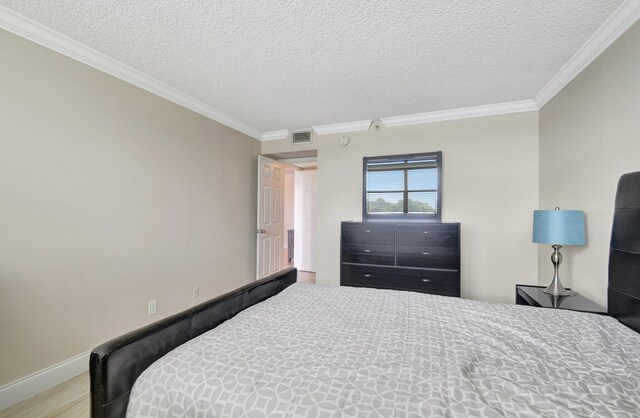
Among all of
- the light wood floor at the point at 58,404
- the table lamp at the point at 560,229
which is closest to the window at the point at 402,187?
the table lamp at the point at 560,229

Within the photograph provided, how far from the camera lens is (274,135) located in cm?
426

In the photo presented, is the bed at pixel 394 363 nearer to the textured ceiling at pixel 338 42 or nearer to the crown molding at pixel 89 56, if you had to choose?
the textured ceiling at pixel 338 42

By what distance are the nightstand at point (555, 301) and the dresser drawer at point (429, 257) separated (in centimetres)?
64

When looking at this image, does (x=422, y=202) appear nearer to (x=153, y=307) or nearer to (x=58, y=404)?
(x=153, y=307)

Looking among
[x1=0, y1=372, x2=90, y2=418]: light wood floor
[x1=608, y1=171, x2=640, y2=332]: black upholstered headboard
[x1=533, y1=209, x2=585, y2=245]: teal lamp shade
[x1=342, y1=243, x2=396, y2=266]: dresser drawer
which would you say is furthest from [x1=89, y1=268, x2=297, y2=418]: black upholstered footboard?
[x1=533, y1=209, x2=585, y2=245]: teal lamp shade

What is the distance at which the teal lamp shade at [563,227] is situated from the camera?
1.96m

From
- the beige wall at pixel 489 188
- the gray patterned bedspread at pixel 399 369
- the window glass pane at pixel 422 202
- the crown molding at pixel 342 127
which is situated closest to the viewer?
the gray patterned bedspread at pixel 399 369

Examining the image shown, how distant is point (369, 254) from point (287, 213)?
11.1 feet

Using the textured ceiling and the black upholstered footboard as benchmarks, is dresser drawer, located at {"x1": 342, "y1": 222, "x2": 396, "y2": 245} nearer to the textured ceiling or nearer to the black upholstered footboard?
the textured ceiling

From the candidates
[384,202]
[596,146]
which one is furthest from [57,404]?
[596,146]

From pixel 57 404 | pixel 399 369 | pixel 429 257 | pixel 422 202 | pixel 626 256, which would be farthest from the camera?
pixel 422 202

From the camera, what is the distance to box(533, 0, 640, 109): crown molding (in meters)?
1.62

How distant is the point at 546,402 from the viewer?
0.83 metres

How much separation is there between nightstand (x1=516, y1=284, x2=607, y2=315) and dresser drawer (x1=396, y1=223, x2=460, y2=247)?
0.74 metres
